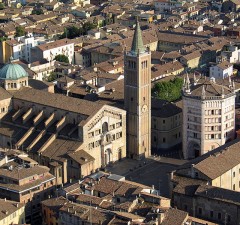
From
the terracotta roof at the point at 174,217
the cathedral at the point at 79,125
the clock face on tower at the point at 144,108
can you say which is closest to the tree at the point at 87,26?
the cathedral at the point at 79,125

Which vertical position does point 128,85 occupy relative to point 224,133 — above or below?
above

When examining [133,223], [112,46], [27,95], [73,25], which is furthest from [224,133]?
[73,25]

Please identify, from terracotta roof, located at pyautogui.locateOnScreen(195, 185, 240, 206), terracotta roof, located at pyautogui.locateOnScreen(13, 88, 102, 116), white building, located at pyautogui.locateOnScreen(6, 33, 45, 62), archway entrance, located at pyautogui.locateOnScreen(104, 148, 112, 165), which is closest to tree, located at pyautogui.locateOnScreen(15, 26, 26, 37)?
white building, located at pyautogui.locateOnScreen(6, 33, 45, 62)

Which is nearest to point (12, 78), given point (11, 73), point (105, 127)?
point (11, 73)

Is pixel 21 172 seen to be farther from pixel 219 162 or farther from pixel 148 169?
pixel 219 162

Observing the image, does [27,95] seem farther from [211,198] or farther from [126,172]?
[211,198]

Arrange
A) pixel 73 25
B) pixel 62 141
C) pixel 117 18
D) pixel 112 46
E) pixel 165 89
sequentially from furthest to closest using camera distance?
pixel 117 18 < pixel 73 25 < pixel 112 46 < pixel 165 89 < pixel 62 141

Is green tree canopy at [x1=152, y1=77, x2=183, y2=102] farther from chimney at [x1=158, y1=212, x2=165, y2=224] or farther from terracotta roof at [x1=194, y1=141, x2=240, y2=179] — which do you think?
chimney at [x1=158, y1=212, x2=165, y2=224]

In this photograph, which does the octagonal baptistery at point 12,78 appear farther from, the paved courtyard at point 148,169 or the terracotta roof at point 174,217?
the terracotta roof at point 174,217
